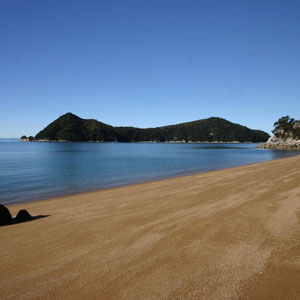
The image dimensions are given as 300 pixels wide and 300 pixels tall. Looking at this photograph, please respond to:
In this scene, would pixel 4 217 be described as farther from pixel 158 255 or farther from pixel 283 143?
pixel 283 143

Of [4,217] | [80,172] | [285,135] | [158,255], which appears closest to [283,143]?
[285,135]

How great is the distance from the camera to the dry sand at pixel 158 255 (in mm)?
3350

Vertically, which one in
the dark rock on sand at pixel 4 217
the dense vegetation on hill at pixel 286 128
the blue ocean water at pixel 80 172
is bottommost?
the blue ocean water at pixel 80 172

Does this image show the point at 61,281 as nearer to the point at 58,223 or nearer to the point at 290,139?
the point at 58,223

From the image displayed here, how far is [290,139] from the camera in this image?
108062 millimetres

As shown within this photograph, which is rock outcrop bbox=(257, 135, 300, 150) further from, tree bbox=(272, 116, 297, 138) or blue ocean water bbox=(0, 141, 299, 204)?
blue ocean water bbox=(0, 141, 299, 204)

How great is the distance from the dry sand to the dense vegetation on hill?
118 metres

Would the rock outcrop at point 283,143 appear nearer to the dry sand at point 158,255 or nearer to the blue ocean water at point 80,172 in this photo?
the blue ocean water at point 80,172

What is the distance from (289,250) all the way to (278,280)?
1.21 m

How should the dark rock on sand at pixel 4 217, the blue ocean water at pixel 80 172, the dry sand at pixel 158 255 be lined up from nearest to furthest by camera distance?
1. the dry sand at pixel 158 255
2. the dark rock on sand at pixel 4 217
3. the blue ocean water at pixel 80 172

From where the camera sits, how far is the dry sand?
3350 millimetres

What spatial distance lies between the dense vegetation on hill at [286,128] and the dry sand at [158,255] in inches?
4650

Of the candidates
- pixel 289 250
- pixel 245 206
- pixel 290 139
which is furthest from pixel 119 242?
pixel 290 139

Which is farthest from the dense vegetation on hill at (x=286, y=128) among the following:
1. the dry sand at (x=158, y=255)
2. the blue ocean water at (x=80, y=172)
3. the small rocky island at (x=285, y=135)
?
the dry sand at (x=158, y=255)
